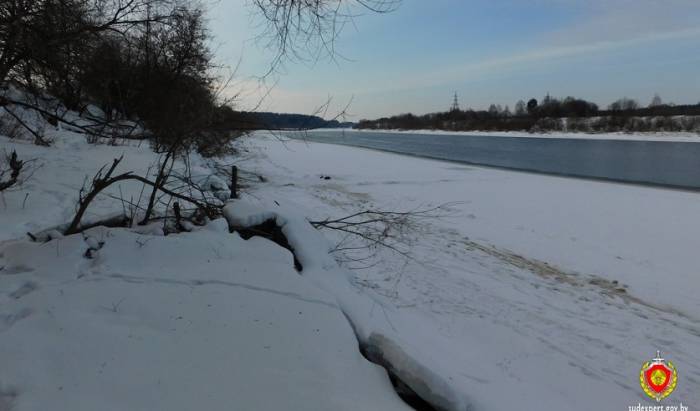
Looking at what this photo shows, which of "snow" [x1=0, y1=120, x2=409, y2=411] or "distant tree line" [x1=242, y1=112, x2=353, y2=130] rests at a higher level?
"distant tree line" [x1=242, y1=112, x2=353, y2=130]

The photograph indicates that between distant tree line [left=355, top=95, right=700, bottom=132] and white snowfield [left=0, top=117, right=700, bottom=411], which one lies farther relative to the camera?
distant tree line [left=355, top=95, right=700, bottom=132]

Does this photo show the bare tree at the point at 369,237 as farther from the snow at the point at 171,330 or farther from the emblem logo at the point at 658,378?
the emblem logo at the point at 658,378

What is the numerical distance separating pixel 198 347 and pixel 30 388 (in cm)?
90

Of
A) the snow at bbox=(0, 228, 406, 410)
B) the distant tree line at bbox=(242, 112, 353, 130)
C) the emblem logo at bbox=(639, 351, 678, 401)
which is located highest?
the distant tree line at bbox=(242, 112, 353, 130)

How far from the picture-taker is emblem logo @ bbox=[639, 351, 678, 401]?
483cm

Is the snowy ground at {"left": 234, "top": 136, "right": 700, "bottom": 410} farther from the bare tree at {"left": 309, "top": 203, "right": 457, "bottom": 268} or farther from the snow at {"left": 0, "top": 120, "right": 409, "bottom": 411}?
the snow at {"left": 0, "top": 120, "right": 409, "bottom": 411}

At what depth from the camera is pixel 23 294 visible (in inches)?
133

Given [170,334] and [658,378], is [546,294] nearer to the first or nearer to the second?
[658,378]

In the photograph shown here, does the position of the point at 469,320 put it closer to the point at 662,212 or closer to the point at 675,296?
the point at 675,296

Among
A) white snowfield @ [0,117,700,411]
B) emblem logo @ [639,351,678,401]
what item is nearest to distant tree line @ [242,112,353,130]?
white snowfield @ [0,117,700,411]

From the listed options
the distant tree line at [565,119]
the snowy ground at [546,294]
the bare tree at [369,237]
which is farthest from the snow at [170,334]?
the distant tree line at [565,119]

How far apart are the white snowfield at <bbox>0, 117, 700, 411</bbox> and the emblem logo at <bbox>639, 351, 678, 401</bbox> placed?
10 centimetres

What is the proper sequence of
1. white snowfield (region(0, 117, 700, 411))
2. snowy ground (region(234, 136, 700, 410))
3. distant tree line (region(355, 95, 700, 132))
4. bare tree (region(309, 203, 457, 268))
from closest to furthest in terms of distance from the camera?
white snowfield (region(0, 117, 700, 411)), snowy ground (region(234, 136, 700, 410)), bare tree (region(309, 203, 457, 268)), distant tree line (region(355, 95, 700, 132))

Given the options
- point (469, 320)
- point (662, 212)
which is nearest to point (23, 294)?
point (469, 320)
